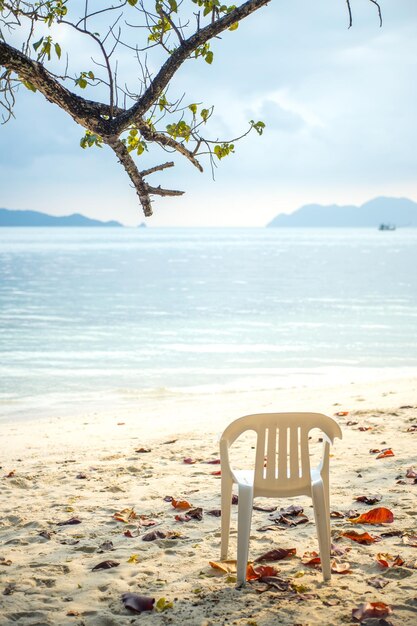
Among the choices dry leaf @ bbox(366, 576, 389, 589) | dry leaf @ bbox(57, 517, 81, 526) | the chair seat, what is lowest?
dry leaf @ bbox(57, 517, 81, 526)

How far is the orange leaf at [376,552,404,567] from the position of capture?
3948mm

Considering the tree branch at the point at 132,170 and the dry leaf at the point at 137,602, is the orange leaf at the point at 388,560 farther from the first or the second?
the tree branch at the point at 132,170

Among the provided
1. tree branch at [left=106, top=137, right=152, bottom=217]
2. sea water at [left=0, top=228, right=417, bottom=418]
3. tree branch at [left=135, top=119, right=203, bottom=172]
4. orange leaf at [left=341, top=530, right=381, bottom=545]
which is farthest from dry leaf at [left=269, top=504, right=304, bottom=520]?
sea water at [left=0, top=228, right=417, bottom=418]

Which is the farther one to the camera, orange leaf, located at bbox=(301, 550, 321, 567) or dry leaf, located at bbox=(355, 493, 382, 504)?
dry leaf, located at bbox=(355, 493, 382, 504)

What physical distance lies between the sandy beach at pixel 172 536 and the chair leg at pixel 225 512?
0.11m

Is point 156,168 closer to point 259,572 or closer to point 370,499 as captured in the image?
point 259,572

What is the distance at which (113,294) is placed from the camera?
127 ft

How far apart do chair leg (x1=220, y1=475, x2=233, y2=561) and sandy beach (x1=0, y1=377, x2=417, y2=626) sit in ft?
0.36

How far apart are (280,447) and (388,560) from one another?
0.98m

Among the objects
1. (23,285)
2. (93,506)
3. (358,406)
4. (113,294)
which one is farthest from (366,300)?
(93,506)

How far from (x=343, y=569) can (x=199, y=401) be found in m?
7.72

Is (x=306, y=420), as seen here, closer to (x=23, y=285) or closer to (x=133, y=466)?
(x=133, y=466)

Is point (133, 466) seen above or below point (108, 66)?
below

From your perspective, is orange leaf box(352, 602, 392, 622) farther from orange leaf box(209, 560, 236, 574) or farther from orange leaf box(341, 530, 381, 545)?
orange leaf box(341, 530, 381, 545)
